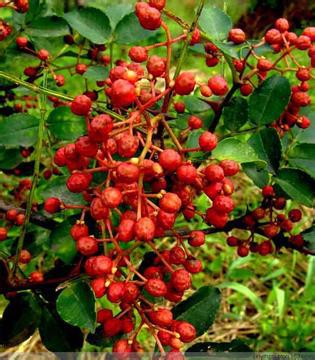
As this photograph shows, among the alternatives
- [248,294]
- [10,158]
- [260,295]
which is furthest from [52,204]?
[260,295]

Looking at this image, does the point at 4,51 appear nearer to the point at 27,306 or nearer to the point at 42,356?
the point at 27,306

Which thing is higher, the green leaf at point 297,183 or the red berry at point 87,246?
the green leaf at point 297,183

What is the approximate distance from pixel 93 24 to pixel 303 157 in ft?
1.56

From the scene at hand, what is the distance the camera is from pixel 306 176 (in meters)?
0.91

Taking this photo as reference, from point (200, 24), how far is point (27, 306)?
564 millimetres

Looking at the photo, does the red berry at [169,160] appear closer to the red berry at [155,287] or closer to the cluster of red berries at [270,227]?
the red berry at [155,287]

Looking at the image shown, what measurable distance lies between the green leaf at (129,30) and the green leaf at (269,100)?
0.27 metres

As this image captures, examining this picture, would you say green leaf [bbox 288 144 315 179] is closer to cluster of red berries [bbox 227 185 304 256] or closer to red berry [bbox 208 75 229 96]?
cluster of red berries [bbox 227 185 304 256]

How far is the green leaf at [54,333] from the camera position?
1014 millimetres

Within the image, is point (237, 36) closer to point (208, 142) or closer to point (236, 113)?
point (236, 113)

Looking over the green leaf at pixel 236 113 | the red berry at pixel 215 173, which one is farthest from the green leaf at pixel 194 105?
the red berry at pixel 215 173

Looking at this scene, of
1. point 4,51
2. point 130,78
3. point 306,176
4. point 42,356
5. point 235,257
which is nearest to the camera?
point 130,78

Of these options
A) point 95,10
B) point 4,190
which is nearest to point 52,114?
point 95,10

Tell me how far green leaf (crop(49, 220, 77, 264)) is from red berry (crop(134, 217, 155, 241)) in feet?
0.91
